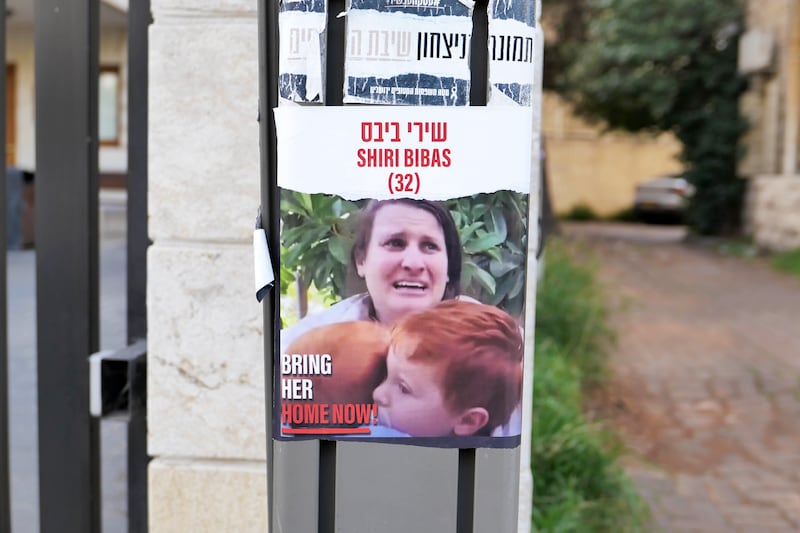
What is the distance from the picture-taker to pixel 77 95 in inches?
100.0

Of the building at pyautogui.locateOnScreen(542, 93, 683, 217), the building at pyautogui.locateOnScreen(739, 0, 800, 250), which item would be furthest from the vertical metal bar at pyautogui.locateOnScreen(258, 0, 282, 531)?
the building at pyautogui.locateOnScreen(542, 93, 683, 217)

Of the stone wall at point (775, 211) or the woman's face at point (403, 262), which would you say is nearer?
the woman's face at point (403, 262)

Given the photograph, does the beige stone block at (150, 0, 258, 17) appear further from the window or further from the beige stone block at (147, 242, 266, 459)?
the window

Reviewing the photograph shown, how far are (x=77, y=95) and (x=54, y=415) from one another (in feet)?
2.87

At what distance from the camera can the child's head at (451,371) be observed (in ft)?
5.33

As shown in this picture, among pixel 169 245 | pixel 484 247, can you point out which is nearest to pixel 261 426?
pixel 169 245

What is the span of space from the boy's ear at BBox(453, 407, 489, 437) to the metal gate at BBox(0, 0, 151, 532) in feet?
3.83

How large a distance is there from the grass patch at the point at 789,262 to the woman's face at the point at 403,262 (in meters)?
12.1

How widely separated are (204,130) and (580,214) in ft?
Answer: 83.7

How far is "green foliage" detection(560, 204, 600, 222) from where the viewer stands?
89.4 feet

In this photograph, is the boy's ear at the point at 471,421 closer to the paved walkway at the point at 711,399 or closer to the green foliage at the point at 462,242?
the green foliage at the point at 462,242

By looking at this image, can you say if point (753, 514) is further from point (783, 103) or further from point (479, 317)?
point (783, 103)

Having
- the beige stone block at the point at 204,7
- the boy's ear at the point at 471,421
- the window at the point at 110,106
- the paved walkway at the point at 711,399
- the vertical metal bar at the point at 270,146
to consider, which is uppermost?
the window at the point at 110,106

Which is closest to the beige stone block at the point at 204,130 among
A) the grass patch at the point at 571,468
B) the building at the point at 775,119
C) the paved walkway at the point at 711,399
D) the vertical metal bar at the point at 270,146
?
the vertical metal bar at the point at 270,146
